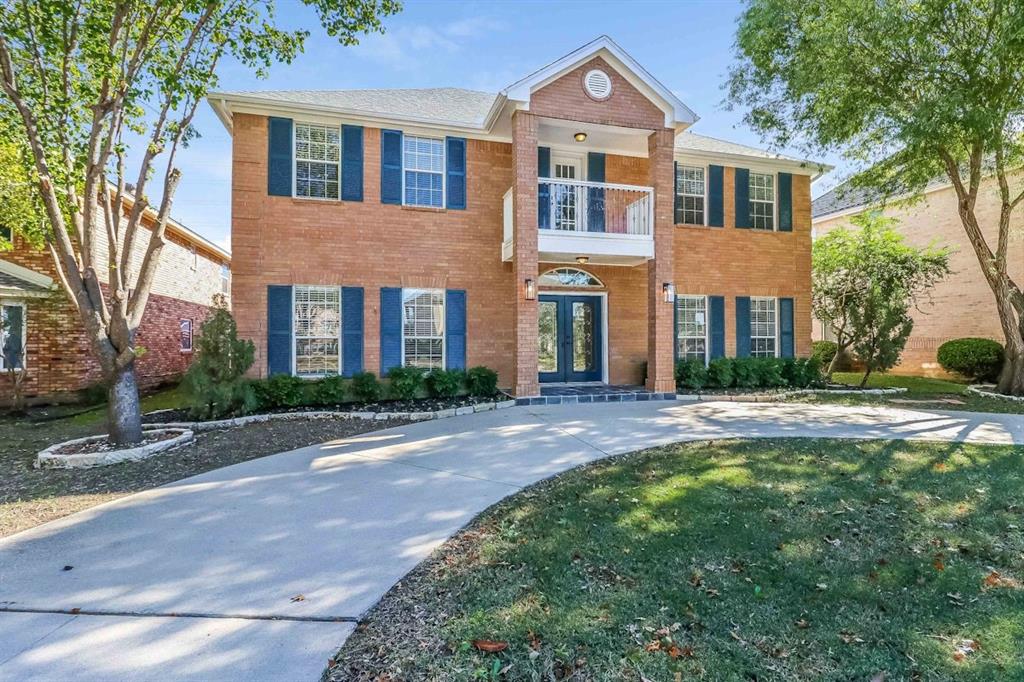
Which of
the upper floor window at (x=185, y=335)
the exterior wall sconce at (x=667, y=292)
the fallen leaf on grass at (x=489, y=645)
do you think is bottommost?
the fallen leaf on grass at (x=489, y=645)

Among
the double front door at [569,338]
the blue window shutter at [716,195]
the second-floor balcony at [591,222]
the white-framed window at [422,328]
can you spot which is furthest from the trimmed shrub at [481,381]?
the blue window shutter at [716,195]

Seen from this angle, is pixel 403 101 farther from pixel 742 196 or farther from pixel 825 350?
pixel 825 350

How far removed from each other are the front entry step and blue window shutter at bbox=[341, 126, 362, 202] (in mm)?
5954

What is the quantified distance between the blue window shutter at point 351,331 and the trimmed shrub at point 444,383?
1685mm

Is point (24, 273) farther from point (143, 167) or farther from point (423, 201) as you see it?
point (423, 201)

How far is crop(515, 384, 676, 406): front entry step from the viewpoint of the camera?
35.4ft

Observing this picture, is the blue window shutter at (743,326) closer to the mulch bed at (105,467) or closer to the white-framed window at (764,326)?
the white-framed window at (764,326)

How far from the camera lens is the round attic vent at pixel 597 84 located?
11273 mm

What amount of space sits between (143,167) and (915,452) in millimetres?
11470

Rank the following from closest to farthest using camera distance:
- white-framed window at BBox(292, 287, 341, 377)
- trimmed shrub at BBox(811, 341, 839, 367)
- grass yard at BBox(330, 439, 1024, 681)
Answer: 1. grass yard at BBox(330, 439, 1024, 681)
2. white-framed window at BBox(292, 287, 341, 377)
3. trimmed shrub at BBox(811, 341, 839, 367)

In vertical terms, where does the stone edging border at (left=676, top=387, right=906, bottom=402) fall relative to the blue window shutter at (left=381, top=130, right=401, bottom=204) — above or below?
below

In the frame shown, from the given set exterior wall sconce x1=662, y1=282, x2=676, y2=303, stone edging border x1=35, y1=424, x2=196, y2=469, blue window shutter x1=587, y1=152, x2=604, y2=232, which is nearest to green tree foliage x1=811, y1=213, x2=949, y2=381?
exterior wall sconce x1=662, y1=282, x2=676, y2=303

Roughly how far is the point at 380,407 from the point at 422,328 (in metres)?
2.32

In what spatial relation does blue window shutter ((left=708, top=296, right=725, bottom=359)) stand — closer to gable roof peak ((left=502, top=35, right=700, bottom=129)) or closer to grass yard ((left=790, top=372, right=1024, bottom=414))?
grass yard ((left=790, top=372, right=1024, bottom=414))
